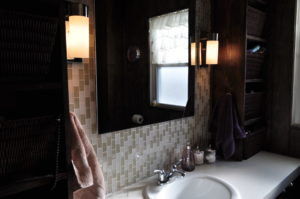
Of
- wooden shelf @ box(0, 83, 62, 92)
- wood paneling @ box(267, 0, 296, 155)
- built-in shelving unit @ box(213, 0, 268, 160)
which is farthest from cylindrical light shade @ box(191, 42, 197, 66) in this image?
wooden shelf @ box(0, 83, 62, 92)

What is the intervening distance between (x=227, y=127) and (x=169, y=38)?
0.79 meters

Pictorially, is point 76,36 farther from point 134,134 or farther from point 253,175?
point 253,175

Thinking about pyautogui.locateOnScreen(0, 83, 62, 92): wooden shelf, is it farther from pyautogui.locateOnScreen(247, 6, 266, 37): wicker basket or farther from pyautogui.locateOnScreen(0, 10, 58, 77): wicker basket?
pyautogui.locateOnScreen(247, 6, 266, 37): wicker basket

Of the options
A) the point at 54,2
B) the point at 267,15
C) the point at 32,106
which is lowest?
the point at 32,106

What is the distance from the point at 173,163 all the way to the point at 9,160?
117 cm

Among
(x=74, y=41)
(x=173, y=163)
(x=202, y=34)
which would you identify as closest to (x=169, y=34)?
(x=202, y=34)

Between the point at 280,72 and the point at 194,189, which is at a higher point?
the point at 280,72

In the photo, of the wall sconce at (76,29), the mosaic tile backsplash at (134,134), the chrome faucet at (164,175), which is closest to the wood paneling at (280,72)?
the mosaic tile backsplash at (134,134)

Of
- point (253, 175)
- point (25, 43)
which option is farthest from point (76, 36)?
point (253, 175)

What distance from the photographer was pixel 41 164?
850mm

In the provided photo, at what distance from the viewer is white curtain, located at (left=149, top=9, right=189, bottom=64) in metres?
1.53

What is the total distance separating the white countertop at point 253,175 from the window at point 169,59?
0.52 m

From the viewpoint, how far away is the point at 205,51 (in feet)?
5.88

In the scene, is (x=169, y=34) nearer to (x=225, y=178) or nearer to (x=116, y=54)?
(x=116, y=54)
